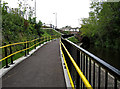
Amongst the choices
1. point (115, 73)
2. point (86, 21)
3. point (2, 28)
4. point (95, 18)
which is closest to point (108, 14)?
point (95, 18)

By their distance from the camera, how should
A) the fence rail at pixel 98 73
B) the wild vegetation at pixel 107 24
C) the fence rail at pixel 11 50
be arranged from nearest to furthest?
1. the fence rail at pixel 98 73
2. the fence rail at pixel 11 50
3. the wild vegetation at pixel 107 24

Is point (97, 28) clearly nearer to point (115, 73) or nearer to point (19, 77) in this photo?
point (19, 77)

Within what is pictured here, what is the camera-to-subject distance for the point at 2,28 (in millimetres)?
12000

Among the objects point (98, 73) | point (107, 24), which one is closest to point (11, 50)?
point (98, 73)

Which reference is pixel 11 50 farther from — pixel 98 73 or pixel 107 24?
pixel 107 24

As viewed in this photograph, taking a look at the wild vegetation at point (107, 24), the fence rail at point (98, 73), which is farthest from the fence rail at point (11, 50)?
the wild vegetation at point (107, 24)

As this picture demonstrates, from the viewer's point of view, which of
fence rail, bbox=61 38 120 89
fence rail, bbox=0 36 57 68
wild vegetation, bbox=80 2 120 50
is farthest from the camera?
wild vegetation, bbox=80 2 120 50

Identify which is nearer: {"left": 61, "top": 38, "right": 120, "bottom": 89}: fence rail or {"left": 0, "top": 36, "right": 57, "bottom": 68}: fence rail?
{"left": 61, "top": 38, "right": 120, "bottom": 89}: fence rail

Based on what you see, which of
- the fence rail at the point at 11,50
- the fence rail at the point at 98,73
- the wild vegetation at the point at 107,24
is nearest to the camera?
the fence rail at the point at 98,73

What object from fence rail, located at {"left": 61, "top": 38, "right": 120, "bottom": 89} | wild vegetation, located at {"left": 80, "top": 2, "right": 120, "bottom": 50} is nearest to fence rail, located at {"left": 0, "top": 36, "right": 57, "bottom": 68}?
fence rail, located at {"left": 61, "top": 38, "right": 120, "bottom": 89}

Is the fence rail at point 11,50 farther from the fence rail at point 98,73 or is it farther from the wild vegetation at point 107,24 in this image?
the wild vegetation at point 107,24

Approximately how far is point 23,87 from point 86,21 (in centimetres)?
5117

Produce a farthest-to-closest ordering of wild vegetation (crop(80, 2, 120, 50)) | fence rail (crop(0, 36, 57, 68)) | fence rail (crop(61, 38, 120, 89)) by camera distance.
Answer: wild vegetation (crop(80, 2, 120, 50)) < fence rail (crop(0, 36, 57, 68)) < fence rail (crop(61, 38, 120, 89))

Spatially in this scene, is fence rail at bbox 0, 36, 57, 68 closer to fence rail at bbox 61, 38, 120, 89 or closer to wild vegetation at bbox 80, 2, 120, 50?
fence rail at bbox 61, 38, 120, 89
